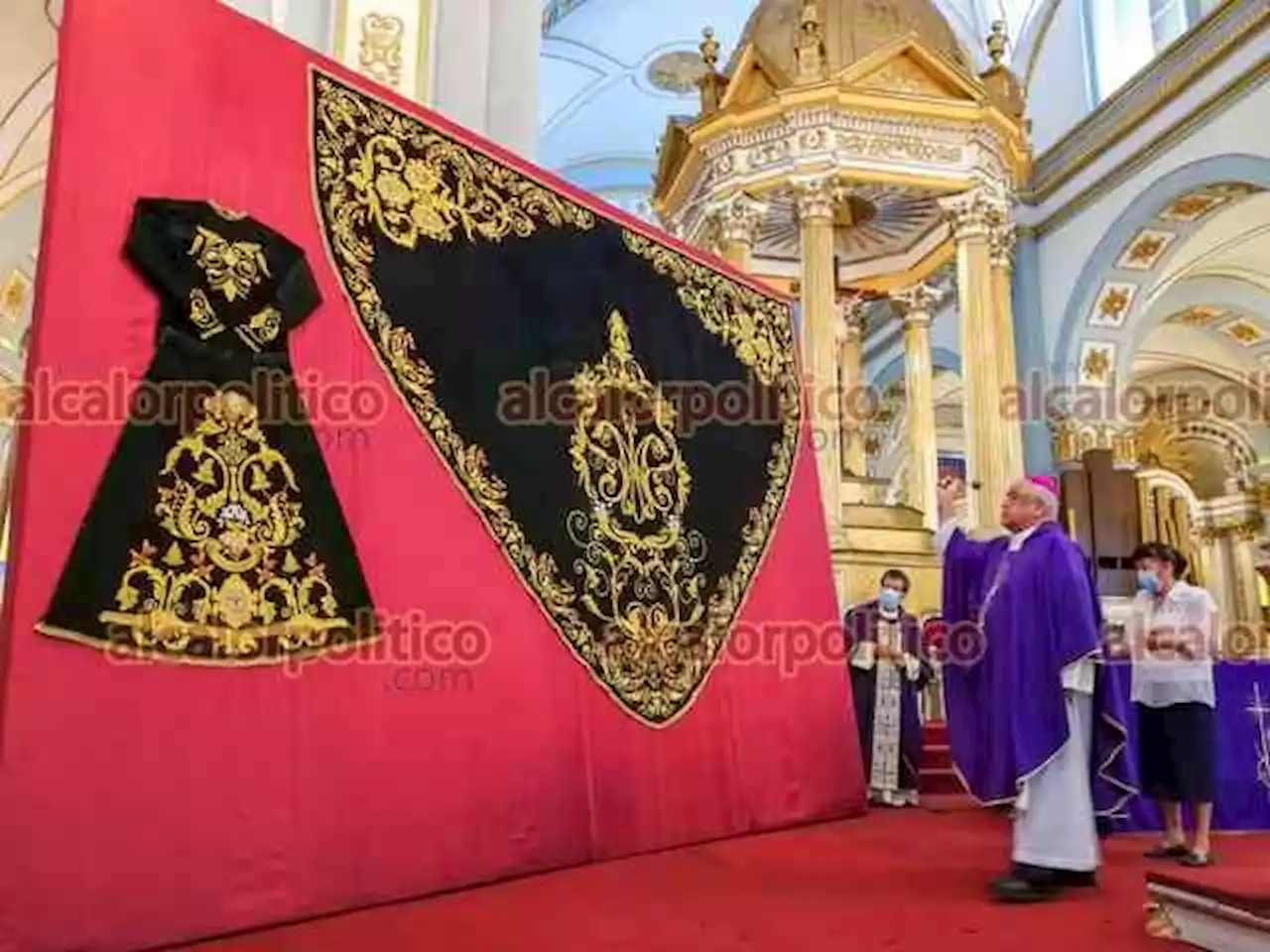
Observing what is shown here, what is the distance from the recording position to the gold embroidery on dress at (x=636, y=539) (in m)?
3.54

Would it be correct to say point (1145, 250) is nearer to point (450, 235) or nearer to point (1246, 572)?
point (1246, 572)

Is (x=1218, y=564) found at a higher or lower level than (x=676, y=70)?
lower

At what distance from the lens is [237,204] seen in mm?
2758

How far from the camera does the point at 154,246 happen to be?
2.53m

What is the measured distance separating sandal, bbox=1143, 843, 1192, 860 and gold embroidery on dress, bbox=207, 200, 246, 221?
11.6 ft

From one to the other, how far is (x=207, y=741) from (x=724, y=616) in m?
2.04

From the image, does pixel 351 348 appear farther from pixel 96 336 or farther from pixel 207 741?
pixel 207 741

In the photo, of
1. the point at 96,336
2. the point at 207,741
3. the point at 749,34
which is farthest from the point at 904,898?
the point at 749,34

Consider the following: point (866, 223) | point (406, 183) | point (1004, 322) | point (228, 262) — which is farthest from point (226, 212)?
point (866, 223)

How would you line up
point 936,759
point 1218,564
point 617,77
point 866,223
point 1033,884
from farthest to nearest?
point 1218,564
point 617,77
point 866,223
point 936,759
point 1033,884

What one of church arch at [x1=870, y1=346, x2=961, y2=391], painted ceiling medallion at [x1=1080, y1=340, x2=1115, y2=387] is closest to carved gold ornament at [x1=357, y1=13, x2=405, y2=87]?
painted ceiling medallion at [x1=1080, y1=340, x2=1115, y2=387]

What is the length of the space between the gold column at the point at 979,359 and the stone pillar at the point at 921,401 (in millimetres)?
644

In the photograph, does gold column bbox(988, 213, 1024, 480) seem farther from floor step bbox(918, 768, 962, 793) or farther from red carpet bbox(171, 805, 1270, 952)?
red carpet bbox(171, 805, 1270, 952)

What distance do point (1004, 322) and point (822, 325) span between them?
161 cm
